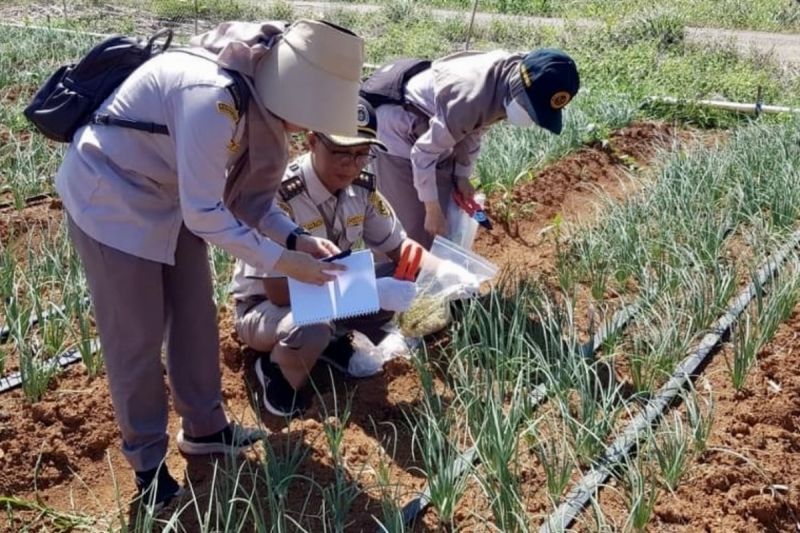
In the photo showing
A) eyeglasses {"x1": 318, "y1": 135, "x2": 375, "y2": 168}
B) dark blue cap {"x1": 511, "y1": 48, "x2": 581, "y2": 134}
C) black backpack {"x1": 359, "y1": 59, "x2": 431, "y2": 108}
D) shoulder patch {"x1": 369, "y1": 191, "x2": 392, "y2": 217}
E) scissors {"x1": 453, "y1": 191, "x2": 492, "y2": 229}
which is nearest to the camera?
eyeglasses {"x1": 318, "y1": 135, "x2": 375, "y2": 168}

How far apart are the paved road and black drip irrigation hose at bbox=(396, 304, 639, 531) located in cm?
901

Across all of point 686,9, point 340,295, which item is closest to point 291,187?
point 340,295

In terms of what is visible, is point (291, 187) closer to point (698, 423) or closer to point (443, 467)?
point (443, 467)

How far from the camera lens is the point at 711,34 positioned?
45.8 feet

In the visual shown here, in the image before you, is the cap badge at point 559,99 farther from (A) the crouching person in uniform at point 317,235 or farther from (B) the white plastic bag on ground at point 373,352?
(B) the white plastic bag on ground at point 373,352

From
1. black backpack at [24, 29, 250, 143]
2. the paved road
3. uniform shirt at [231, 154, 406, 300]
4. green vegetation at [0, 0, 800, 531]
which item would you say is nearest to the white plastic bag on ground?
green vegetation at [0, 0, 800, 531]

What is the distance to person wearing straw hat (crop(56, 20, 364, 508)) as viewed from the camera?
1.93 metres

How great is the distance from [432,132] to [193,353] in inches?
49.9

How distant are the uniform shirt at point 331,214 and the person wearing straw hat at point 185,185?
368 mm

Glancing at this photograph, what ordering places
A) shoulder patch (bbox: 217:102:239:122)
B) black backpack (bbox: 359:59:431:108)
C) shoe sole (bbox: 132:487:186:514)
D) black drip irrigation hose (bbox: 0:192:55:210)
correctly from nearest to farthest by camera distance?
shoulder patch (bbox: 217:102:239:122)
shoe sole (bbox: 132:487:186:514)
black backpack (bbox: 359:59:431:108)
black drip irrigation hose (bbox: 0:192:55:210)

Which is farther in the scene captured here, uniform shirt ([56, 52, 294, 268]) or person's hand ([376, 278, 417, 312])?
person's hand ([376, 278, 417, 312])

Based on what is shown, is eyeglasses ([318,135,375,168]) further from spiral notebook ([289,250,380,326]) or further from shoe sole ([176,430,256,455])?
shoe sole ([176,430,256,455])

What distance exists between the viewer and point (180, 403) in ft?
8.13

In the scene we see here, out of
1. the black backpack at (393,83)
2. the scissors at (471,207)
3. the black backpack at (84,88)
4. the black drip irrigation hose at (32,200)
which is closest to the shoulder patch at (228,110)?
the black backpack at (84,88)
